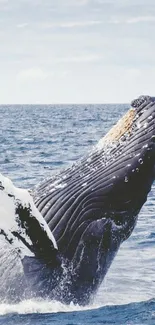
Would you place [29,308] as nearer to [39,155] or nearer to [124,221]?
[124,221]

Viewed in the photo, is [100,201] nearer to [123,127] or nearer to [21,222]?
[123,127]

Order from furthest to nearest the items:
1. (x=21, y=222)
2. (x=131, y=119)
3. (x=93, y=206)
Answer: (x=131, y=119)
(x=93, y=206)
(x=21, y=222)

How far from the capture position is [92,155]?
9.73 meters

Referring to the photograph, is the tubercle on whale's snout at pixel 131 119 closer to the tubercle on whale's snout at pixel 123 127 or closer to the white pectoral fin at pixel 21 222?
the tubercle on whale's snout at pixel 123 127

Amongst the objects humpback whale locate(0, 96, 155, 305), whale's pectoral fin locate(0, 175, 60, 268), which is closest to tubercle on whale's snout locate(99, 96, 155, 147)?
humpback whale locate(0, 96, 155, 305)

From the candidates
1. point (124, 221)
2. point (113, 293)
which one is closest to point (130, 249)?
point (113, 293)

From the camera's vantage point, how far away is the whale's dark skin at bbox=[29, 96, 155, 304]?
9.16 metres

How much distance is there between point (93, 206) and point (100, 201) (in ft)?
0.36

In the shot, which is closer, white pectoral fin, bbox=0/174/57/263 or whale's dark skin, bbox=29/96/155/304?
white pectoral fin, bbox=0/174/57/263

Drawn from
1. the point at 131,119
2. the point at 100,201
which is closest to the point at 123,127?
the point at 131,119

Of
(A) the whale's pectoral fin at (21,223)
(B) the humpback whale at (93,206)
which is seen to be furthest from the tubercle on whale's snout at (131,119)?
(A) the whale's pectoral fin at (21,223)

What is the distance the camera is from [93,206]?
929cm

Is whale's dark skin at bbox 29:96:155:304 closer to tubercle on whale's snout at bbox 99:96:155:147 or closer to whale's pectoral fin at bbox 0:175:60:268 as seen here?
tubercle on whale's snout at bbox 99:96:155:147

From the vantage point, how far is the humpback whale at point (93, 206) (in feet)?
29.6
